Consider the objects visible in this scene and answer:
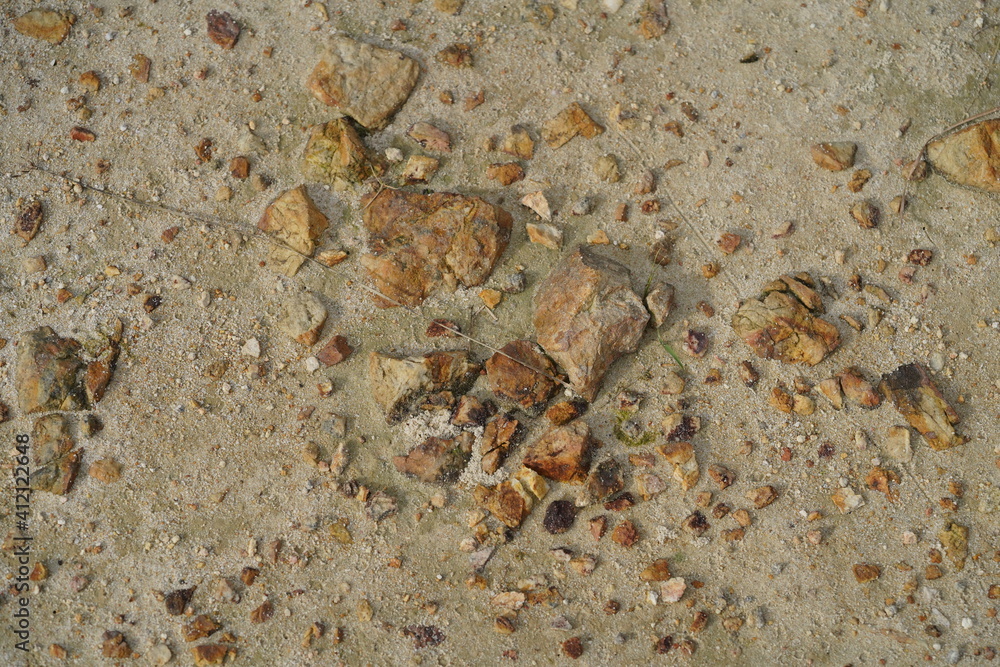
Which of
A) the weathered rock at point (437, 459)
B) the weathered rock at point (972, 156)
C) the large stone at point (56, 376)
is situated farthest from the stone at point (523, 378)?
the weathered rock at point (972, 156)

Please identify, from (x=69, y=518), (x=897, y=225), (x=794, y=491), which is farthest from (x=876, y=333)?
(x=69, y=518)

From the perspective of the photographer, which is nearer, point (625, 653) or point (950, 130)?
point (625, 653)

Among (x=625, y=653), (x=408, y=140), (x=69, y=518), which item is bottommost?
(x=69, y=518)

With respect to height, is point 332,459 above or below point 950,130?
below

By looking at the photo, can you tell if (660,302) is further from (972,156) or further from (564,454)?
(972,156)

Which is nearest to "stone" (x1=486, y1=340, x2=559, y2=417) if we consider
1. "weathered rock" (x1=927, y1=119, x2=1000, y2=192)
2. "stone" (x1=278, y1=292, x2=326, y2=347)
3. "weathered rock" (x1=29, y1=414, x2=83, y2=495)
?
"stone" (x1=278, y1=292, x2=326, y2=347)

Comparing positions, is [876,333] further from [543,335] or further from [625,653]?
[625,653]
